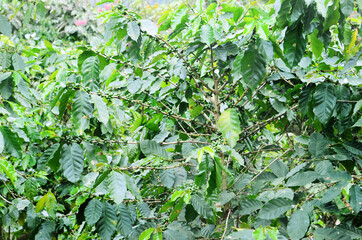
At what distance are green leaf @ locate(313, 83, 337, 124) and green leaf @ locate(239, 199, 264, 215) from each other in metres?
0.38

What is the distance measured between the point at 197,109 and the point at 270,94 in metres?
0.32

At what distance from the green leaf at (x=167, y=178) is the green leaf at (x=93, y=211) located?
26 cm

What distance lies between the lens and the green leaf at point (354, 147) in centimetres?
133

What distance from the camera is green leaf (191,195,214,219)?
1.33 meters

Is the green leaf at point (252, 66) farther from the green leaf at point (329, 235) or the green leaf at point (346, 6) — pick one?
the green leaf at point (329, 235)

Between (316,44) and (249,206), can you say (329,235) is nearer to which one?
(249,206)

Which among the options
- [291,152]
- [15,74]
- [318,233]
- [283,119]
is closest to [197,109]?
[283,119]

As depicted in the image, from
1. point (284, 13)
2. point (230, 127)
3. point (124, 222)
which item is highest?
point (284, 13)

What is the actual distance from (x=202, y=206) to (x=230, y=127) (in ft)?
1.02

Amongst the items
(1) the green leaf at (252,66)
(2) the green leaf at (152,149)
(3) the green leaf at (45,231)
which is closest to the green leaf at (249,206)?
(2) the green leaf at (152,149)

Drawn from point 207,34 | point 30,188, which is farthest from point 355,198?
point 30,188

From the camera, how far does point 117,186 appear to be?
3.95ft

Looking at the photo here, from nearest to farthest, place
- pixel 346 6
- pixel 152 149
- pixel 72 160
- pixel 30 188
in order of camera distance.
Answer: pixel 346 6 < pixel 72 160 < pixel 152 149 < pixel 30 188

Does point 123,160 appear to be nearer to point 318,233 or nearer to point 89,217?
point 89,217
